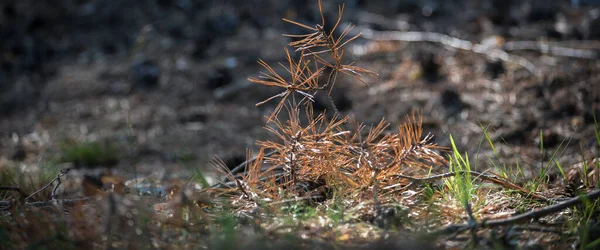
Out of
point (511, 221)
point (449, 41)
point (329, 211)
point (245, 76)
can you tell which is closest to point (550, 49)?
point (449, 41)

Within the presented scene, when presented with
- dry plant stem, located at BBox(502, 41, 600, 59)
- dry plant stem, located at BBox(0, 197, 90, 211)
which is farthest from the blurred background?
dry plant stem, located at BBox(0, 197, 90, 211)

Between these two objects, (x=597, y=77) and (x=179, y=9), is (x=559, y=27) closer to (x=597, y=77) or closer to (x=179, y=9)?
(x=597, y=77)

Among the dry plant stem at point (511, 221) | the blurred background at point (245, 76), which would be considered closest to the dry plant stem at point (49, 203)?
the blurred background at point (245, 76)

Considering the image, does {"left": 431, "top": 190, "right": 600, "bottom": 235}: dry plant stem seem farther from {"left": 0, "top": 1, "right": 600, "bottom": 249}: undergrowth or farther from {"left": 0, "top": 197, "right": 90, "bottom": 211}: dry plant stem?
{"left": 0, "top": 197, "right": 90, "bottom": 211}: dry plant stem

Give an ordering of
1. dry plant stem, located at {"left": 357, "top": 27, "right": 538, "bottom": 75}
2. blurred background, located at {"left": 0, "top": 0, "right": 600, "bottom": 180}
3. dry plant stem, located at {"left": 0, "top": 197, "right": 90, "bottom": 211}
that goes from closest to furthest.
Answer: dry plant stem, located at {"left": 0, "top": 197, "right": 90, "bottom": 211} → blurred background, located at {"left": 0, "top": 0, "right": 600, "bottom": 180} → dry plant stem, located at {"left": 357, "top": 27, "right": 538, "bottom": 75}

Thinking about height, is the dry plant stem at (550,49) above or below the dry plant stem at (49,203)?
above

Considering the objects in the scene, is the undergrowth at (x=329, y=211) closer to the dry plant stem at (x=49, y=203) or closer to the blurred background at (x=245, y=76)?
the dry plant stem at (x=49, y=203)

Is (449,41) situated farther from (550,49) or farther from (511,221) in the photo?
(511,221)
